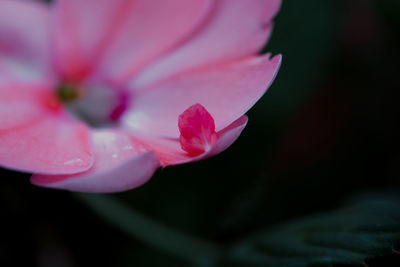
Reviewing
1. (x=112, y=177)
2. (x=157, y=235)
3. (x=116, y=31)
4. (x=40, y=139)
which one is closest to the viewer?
(x=112, y=177)

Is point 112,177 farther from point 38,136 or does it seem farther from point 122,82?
point 122,82

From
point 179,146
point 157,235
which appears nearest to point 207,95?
point 179,146

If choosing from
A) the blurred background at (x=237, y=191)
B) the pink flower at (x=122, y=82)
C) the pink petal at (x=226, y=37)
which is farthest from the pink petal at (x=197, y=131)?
the blurred background at (x=237, y=191)

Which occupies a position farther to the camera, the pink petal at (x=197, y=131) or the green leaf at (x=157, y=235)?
the green leaf at (x=157, y=235)

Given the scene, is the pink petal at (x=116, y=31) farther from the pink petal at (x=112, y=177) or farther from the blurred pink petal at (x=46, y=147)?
the pink petal at (x=112, y=177)

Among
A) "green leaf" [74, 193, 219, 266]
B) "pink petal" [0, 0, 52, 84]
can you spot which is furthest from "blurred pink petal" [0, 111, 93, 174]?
"green leaf" [74, 193, 219, 266]

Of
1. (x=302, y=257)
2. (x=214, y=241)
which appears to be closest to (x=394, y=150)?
(x=214, y=241)
